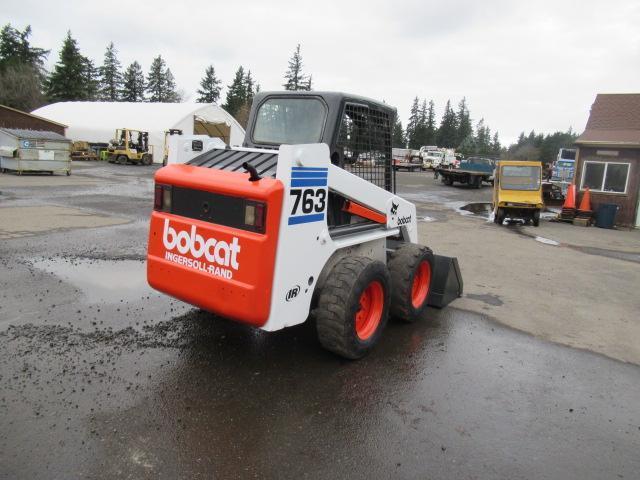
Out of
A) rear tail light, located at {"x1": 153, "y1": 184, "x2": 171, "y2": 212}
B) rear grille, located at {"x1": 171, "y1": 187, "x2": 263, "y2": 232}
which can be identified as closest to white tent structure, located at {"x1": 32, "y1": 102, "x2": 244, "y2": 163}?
rear tail light, located at {"x1": 153, "y1": 184, "x2": 171, "y2": 212}

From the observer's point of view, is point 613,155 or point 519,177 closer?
point 519,177

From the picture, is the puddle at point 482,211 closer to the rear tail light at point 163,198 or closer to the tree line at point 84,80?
the rear tail light at point 163,198

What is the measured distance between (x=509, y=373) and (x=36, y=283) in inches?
226

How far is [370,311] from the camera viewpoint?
4906 mm

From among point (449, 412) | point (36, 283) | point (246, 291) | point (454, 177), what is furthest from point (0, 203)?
point (454, 177)

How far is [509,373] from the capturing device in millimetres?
4703

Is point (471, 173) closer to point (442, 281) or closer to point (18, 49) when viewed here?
point (442, 281)

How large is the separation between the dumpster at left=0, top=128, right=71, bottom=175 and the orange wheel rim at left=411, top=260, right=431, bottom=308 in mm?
20800

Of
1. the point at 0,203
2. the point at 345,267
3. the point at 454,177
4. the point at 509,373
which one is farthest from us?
the point at 454,177

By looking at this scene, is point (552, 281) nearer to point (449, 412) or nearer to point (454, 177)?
point (449, 412)

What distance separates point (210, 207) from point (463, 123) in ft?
375

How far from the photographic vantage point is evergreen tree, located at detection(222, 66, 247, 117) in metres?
71.5

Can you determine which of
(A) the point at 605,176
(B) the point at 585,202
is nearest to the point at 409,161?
(A) the point at 605,176

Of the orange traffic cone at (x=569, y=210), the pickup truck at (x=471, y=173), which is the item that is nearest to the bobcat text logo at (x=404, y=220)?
the orange traffic cone at (x=569, y=210)
